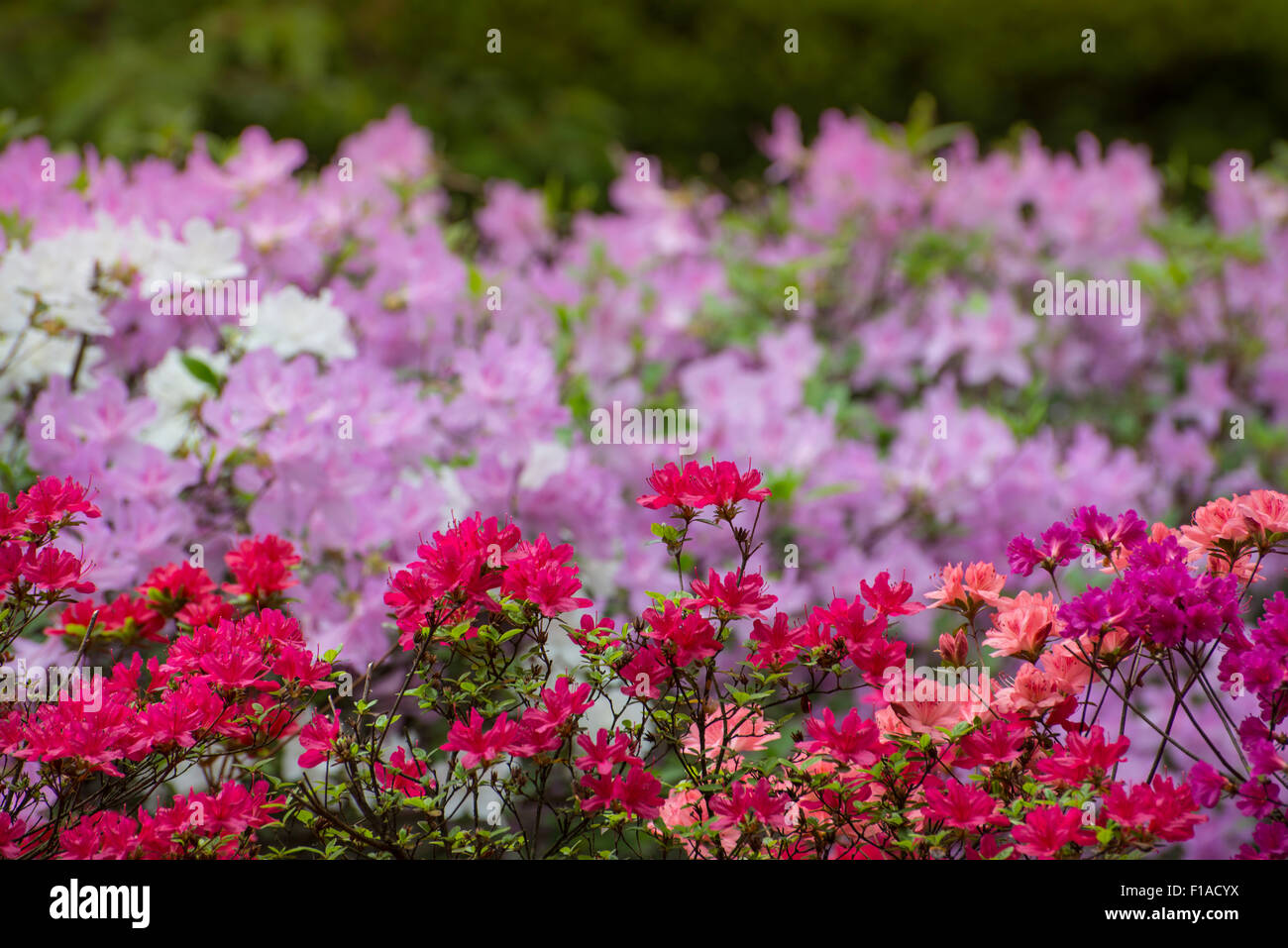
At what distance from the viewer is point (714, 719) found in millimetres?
1300

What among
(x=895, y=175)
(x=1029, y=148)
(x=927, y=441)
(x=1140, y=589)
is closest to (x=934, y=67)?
(x=1029, y=148)

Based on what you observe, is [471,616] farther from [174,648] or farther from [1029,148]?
[1029,148]

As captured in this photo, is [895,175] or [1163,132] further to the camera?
[1163,132]

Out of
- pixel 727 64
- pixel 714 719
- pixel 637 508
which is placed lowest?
pixel 714 719

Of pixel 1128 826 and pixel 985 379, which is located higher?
pixel 985 379

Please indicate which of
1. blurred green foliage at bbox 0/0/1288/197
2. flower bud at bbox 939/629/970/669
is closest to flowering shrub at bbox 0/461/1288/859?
flower bud at bbox 939/629/970/669

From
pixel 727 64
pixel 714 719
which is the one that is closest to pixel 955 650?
pixel 714 719

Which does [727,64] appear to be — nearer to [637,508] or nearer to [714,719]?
[637,508]

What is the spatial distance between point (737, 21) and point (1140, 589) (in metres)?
6.43

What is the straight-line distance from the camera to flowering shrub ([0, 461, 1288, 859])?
118 cm

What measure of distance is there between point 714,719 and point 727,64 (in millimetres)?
6162

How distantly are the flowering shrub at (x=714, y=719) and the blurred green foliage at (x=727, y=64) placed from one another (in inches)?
153

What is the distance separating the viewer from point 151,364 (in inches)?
→ 80.0

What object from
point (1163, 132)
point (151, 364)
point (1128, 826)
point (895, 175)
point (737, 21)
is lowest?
point (1128, 826)
